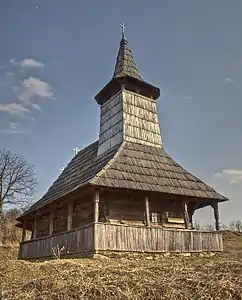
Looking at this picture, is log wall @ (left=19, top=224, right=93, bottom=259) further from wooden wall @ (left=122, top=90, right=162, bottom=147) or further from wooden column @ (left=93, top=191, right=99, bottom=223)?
wooden wall @ (left=122, top=90, right=162, bottom=147)

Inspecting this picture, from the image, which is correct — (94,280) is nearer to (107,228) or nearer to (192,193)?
(107,228)

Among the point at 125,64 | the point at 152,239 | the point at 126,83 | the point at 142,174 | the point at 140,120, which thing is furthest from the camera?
the point at 125,64

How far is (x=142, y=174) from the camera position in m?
16.5

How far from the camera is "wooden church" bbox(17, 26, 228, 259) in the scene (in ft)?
47.6

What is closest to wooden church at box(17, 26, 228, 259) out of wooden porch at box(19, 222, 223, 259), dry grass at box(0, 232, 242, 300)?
wooden porch at box(19, 222, 223, 259)

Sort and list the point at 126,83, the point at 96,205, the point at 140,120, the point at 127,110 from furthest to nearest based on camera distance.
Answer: the point at 126,83
the point at 140,120
the point at 127,110
the point at 96,205

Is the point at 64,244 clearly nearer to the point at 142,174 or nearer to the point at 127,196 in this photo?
the point at 127,196

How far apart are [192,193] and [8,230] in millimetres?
32564

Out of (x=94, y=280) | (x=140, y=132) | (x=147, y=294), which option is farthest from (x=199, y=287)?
(x=140, y=132)

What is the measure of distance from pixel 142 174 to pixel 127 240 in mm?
3400

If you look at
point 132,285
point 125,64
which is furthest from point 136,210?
point 132,285

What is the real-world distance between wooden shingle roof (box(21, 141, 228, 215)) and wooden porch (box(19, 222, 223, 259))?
67.5 inches

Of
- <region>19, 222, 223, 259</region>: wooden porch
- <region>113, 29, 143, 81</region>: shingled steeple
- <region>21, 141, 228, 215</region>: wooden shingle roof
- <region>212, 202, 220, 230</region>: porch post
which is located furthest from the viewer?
<region>113, 29, 143, 81</region>: shingled steeple

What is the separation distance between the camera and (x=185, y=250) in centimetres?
1568
